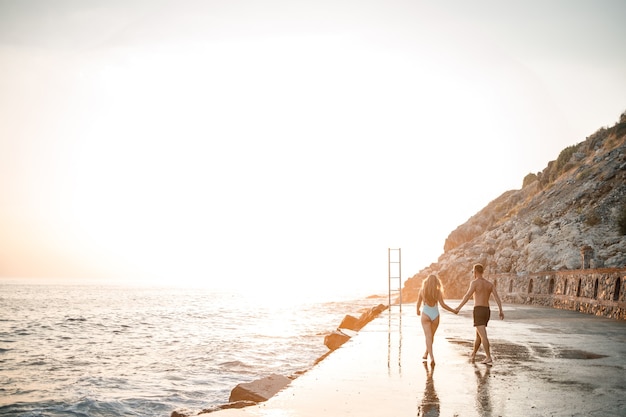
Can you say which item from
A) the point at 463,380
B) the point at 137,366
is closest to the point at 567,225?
the point at 137,366

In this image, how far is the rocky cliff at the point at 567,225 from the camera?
33.1 m

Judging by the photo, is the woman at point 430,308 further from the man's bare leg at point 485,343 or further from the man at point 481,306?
the man's bare leg at point 485,343

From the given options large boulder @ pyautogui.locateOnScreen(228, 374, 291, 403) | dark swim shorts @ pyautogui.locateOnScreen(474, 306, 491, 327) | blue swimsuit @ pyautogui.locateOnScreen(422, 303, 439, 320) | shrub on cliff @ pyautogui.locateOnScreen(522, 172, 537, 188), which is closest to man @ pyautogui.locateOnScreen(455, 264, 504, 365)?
dark swim shorts @ pyautogui.locateOnScreen(474, 306, 491, 327)

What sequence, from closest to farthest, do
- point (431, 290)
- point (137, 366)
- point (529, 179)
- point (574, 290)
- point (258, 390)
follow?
point (258, 390)
point (431, 290)
point (137, 366)
point (574, 290)
point (529, 179)

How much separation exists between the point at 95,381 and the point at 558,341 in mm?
15054

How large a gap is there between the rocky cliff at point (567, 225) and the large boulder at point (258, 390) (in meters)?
22.1

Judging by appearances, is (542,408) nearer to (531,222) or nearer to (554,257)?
(554,257)

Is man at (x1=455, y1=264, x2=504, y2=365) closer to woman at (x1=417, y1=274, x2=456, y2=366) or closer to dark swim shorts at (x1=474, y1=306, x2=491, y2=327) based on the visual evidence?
dark swim shorts at (x1=474, y1=306, x2=491, y2=327)

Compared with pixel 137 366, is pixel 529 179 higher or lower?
higher

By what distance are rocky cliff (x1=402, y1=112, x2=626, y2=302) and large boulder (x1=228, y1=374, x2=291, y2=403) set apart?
72.5ft

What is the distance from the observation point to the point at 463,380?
880cm

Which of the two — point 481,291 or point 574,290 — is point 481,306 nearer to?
point 481,291

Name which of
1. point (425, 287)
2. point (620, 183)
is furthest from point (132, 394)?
point (620, 183)

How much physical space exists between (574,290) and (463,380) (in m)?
19.9
